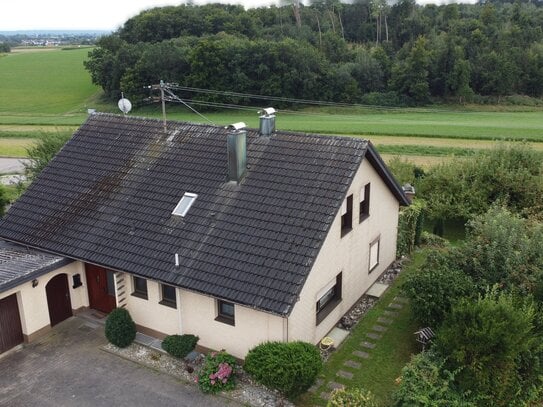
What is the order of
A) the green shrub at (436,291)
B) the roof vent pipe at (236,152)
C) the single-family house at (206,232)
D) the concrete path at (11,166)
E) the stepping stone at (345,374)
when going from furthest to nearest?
1. the concrete path at (11,166)
2. the roof vent pipe at (236,152)
3. the green shrub at (436,291)
4. the stepping stone at (345,374)
5. the single-family house at (206,232)

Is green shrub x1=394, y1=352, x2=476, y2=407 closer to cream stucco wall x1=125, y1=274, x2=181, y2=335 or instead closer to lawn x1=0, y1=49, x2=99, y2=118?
cream stucco wall x1=125, y1=274, x2=181, y2=335

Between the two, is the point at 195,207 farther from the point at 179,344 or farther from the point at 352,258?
the point at 352,258

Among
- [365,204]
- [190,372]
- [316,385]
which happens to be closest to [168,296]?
[190,372]

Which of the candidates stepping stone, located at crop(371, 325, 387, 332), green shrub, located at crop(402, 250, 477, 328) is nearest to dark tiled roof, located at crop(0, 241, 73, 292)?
stepping stone, located at crop(371, 325, 387, 332)

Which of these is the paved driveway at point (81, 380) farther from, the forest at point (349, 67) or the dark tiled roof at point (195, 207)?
the forest at point (349, 67)

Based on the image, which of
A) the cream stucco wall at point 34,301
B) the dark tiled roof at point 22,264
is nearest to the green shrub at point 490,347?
the dark tiled roof at point 22,264

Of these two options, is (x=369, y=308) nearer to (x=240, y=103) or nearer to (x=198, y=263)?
(x=198, y=263)

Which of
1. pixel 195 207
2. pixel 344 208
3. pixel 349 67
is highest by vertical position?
pixel 349 67
